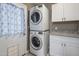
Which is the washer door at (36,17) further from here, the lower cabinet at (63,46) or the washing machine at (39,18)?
the lower cabinet at (63,46)

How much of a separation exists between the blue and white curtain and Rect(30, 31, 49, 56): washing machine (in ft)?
0.76

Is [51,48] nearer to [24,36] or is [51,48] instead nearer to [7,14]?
[24,36]

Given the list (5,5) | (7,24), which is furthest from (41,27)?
(5,5)

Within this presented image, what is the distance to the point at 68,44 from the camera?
1.61 metres

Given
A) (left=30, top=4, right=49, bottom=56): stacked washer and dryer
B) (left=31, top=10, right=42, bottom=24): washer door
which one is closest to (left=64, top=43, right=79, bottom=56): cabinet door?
(left=30, top=4, right=49, bottom=56): stacked washer and dryer

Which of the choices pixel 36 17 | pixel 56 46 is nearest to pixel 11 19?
pixel 36 17

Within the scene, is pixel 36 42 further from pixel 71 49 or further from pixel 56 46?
pixel 71 49

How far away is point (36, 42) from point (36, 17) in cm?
43

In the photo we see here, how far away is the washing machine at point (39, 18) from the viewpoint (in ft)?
4.76

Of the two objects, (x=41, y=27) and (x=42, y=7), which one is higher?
(x=42, y=7)

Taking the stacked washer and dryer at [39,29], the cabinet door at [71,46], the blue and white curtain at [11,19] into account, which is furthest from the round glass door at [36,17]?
the cabinet door at [71,46]

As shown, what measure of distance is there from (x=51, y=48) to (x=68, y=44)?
0.99 ft

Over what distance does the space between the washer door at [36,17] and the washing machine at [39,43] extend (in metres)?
0.18

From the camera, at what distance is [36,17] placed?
5.01ft
